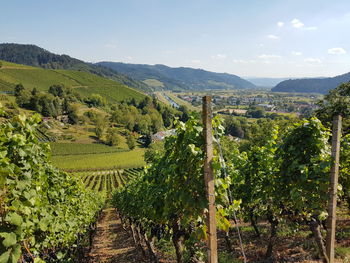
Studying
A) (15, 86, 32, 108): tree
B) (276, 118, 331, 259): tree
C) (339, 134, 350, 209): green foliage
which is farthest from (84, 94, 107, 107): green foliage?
(276, 118, 331, 259): tree

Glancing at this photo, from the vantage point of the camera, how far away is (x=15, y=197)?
3686 millimetres

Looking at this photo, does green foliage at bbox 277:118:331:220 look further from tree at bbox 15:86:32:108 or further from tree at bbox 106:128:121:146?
tree at bbox 15:86:32:108

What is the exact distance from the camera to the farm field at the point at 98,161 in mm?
75375

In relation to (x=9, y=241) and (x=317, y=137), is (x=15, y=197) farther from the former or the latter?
(x=317, y=137)

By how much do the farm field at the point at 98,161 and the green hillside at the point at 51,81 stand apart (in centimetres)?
8490

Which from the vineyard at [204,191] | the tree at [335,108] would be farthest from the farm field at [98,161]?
the vineyard at [204,191]

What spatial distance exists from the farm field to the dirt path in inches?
1821

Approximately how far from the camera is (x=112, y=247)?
20203 mm

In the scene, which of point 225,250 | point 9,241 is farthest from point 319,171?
point 225,250

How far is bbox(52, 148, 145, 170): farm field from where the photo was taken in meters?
75.4

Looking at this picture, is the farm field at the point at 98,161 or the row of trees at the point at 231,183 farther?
the farm field at the point at 98,161

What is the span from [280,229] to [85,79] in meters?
209

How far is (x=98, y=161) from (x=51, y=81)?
398 ft

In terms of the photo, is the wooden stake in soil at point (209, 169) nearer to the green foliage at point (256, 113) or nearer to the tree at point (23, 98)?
the tree at point (23, 98)
